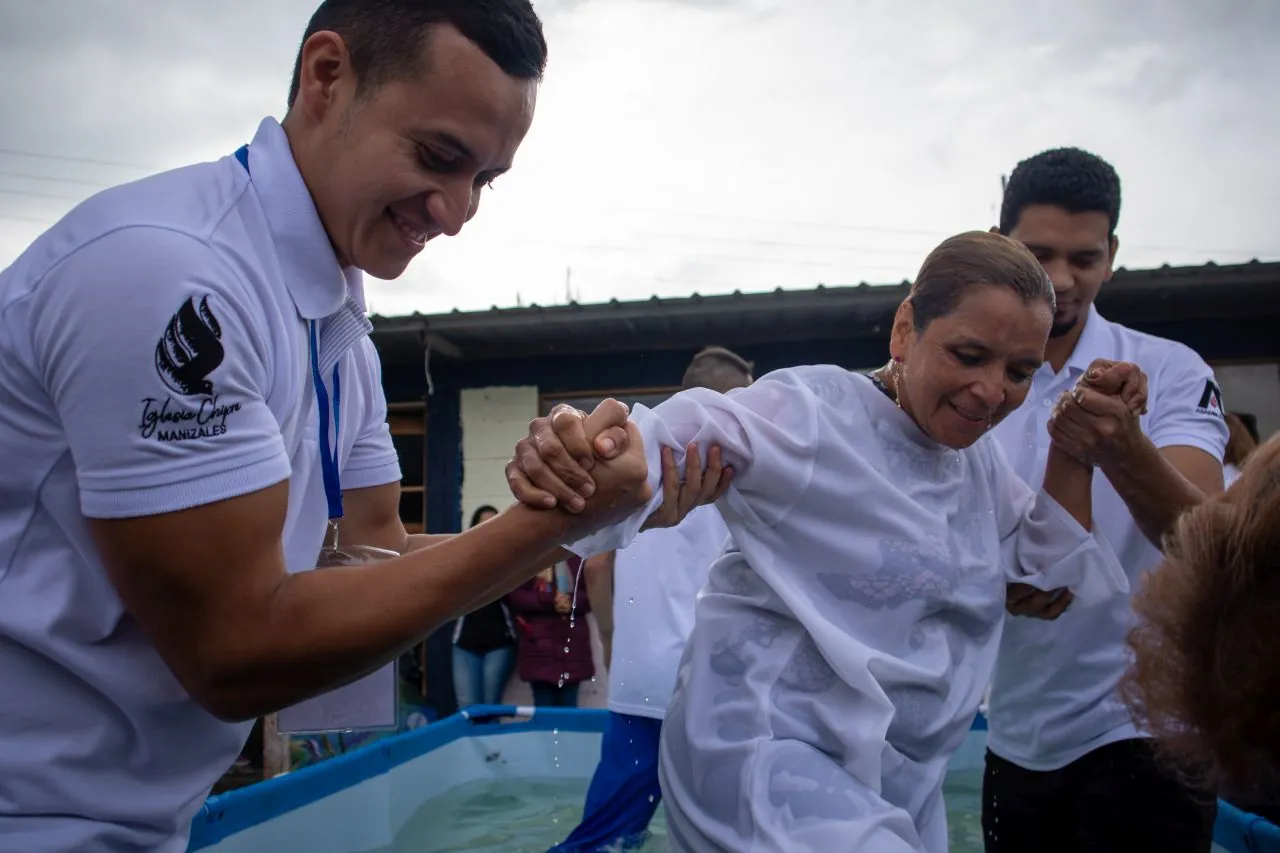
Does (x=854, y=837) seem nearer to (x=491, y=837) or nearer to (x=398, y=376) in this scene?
(x=491, y=837)

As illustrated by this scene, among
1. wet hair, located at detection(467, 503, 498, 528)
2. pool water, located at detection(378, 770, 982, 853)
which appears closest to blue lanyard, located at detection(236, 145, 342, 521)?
pool water, located at detection(378, 770, 982, 853)

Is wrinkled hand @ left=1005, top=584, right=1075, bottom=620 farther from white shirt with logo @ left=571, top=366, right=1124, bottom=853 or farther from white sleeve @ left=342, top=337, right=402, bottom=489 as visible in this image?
white sleeve @ left=342, top=337, right=402, bottom=489

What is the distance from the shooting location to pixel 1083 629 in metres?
2.96

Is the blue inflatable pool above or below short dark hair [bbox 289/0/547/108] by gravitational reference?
below

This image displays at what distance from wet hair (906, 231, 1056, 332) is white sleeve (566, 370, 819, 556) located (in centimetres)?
38

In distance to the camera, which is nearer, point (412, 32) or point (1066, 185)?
point (412, 32)

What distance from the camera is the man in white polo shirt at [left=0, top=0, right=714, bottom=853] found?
52.9 inches

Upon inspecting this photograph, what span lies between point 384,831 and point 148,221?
13.4ft

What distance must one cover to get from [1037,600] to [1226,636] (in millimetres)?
1467

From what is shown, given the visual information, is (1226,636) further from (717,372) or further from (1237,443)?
(1237,443)

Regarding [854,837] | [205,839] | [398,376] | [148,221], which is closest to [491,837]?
[205,839]

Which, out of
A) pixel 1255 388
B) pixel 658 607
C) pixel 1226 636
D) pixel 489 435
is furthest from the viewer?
pixel 489 435

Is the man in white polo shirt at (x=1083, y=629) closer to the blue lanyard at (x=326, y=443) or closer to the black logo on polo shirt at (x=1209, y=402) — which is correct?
the black logo on polo shirt at (x=1209, y=402)

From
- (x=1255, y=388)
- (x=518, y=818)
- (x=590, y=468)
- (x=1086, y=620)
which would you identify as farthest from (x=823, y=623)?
(x=1255, y=388)
